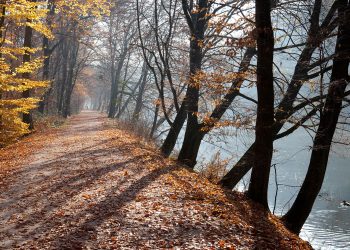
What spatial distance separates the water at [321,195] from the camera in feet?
50.3

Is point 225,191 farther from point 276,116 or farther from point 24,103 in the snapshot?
point 24,103

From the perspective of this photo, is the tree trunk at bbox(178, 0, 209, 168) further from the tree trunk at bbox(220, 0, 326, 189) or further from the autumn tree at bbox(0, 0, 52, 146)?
the autumn tree at bbox(0, 0, 52, 146)

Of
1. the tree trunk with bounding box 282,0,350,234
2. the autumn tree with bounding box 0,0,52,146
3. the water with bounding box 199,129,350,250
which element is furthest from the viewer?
the water with bounding box 199,129,350,250

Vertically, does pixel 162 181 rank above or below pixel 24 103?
below

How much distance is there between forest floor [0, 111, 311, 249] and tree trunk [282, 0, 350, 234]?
78 cm

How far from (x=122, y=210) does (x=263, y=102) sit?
3268mm

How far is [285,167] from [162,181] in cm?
5743

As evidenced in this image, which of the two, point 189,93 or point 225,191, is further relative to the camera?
point 189,93

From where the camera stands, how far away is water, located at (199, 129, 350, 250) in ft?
50.3

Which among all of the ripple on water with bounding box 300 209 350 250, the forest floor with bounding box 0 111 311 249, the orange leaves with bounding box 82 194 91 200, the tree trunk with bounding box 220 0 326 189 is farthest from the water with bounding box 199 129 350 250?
the orange leaves with bounding box 82 194 91 200

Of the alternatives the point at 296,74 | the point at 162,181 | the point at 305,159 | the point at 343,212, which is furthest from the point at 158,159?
the point at 305,159

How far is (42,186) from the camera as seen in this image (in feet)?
25.8

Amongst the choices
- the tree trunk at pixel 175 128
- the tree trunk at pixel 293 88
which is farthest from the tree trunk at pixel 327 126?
the tree trunk at pixel 175 128

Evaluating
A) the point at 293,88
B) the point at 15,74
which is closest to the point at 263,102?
the point at 293,88
